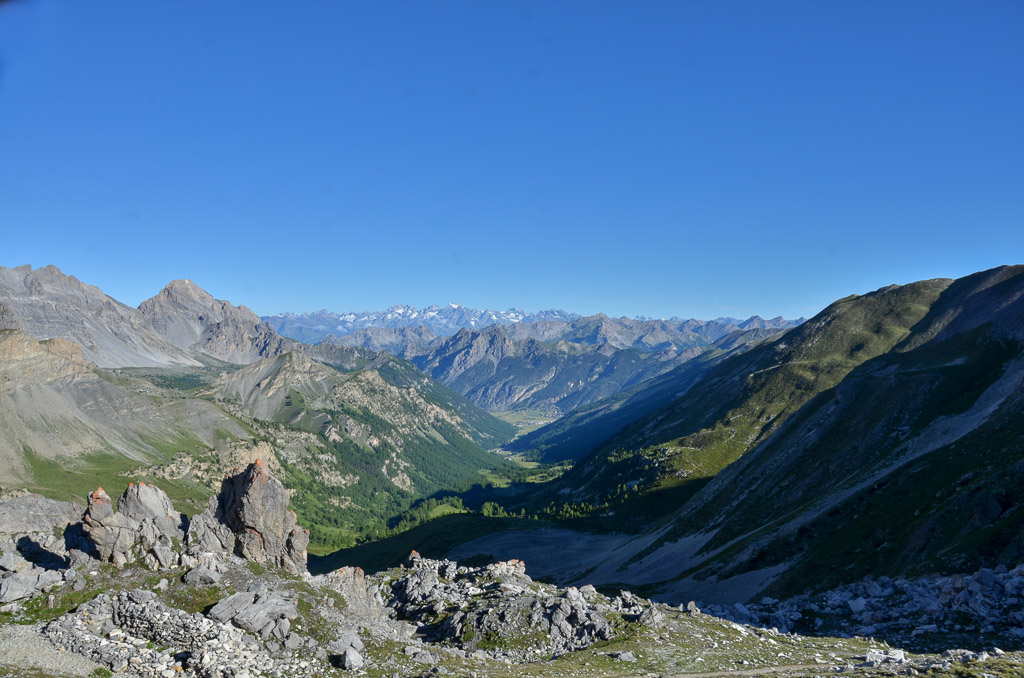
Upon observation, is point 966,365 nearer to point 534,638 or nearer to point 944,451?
point 944,451

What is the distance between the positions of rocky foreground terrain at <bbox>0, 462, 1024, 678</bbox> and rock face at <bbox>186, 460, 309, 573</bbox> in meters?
0.14

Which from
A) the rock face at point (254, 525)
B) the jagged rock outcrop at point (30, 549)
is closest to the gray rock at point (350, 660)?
the rock face at point (254, 525)

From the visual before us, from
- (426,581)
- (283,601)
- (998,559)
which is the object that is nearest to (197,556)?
(283,601)

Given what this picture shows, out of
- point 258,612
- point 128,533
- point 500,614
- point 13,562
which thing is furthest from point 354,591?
point 13,562

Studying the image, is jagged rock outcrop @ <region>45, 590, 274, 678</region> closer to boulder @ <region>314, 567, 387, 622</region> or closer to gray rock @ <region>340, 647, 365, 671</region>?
gray rock @ <region>340, 647, 365, 671</region>

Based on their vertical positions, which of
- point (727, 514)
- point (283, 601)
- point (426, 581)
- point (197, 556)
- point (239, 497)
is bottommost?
point (727, 514)

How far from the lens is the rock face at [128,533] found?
4318 cm

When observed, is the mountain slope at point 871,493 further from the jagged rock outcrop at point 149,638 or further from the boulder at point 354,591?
the jagged rock outcrop at point 149,638

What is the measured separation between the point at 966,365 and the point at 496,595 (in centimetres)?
12896

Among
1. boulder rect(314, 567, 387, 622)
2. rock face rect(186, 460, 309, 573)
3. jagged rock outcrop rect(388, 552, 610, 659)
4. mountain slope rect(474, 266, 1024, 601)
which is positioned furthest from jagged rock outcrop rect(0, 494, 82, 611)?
mountain slope rect(474, 266, 1024, 601)

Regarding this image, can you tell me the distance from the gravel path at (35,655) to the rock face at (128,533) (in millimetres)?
8634

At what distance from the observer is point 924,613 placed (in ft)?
167

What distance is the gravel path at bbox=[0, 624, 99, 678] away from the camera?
3209 cm

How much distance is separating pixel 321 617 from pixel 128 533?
58.0ft
